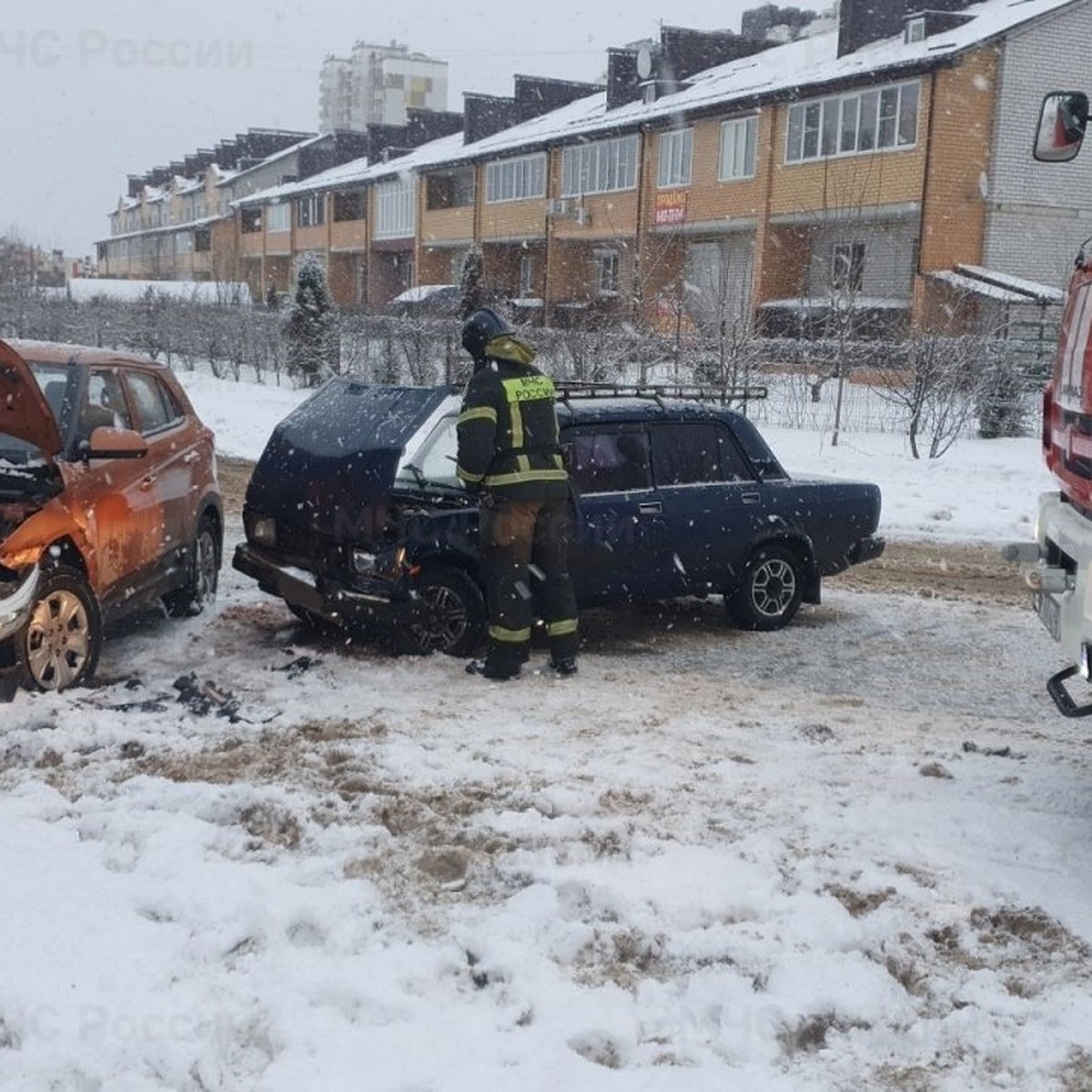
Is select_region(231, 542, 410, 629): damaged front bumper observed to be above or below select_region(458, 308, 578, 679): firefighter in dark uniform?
below

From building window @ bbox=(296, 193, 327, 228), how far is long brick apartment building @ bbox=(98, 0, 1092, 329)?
6.07m

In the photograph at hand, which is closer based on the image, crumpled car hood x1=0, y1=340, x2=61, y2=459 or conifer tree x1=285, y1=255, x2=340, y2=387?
crumpled car hood x1=0, y1=340, x2=61, y2=459

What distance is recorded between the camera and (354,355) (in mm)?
26188

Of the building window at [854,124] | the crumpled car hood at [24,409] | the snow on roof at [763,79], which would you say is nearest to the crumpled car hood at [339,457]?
the crumpled car hood at [24,409]

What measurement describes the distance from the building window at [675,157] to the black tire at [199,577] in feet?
98.7

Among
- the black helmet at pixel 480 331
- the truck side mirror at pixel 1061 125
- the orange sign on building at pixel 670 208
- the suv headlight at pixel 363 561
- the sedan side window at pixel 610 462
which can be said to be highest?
the orange sign on building at pixel 670 208

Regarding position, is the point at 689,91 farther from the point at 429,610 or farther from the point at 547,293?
the point at 429,610

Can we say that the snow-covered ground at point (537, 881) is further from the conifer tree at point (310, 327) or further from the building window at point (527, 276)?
the building window at point (527, 276)

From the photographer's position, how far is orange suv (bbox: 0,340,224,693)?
228 inches

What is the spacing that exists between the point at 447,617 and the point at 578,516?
92 centimetres

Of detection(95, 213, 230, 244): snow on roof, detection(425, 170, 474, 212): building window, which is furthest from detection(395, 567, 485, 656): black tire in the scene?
detection(95, 213, 230, 244): snow on roof

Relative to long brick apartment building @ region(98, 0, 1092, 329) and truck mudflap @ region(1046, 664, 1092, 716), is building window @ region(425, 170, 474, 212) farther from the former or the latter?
truck mudflap @ region(1046, 664, 1092, 716)

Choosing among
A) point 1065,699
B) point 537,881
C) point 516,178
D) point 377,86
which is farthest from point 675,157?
point 377,86

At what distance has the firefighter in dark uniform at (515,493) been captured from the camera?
6.64 m
